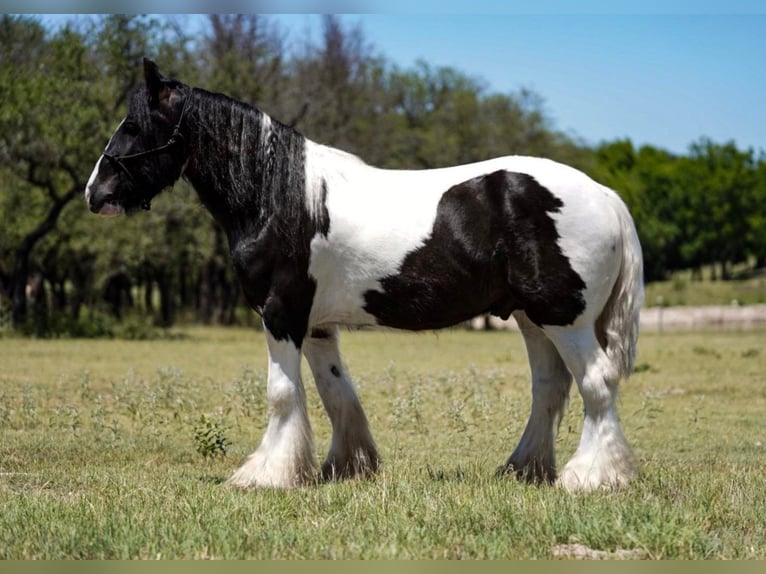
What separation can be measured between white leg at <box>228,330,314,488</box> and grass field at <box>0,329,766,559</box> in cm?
22

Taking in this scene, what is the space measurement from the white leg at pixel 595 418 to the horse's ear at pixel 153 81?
3.25 metres

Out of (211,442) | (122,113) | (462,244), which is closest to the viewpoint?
(462,244)

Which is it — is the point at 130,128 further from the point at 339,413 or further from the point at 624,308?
the point at 624,308

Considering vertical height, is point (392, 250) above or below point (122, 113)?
below

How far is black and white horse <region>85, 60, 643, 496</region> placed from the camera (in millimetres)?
6707

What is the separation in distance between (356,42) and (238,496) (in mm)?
39911

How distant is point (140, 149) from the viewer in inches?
282

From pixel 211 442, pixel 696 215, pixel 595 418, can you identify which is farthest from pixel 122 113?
pixel 696 215

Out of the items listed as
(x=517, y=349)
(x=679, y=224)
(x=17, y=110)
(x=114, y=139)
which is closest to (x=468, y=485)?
(x=114, y=139)

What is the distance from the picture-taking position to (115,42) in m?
27.2

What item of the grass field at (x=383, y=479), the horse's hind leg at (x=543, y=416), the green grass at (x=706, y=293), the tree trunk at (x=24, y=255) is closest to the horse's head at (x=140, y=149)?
the grass field at (x=383, y=479)

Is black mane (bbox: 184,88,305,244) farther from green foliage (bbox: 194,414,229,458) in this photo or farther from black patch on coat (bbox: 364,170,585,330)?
green foliage (bbox: 194,414,229,458)

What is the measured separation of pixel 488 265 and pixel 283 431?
1833mm

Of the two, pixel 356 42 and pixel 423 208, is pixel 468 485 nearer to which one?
pixel 423 208
